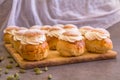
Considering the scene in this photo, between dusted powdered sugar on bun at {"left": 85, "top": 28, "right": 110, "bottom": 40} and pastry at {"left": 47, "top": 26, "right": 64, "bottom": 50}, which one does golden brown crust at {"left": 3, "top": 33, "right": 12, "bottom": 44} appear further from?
dusted powdered sugar on bun at {"left": 85, "top": 28, "right": 110, "bottom": 40}

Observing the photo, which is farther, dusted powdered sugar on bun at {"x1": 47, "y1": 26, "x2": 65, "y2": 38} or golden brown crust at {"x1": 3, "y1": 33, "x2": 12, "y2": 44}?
golden brown crust at {"x1": 3, "y1": 33, "x2": 12, "y2": 44}

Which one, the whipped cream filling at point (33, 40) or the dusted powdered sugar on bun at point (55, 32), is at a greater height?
the dusted powdered sugar on bun at point (55, 32)

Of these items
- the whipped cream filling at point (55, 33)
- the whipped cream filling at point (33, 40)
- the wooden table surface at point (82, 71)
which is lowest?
the wooden table surface at point (82, 71)

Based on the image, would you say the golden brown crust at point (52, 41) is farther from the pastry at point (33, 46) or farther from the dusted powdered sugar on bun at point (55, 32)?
the pastry at point (33, 46)

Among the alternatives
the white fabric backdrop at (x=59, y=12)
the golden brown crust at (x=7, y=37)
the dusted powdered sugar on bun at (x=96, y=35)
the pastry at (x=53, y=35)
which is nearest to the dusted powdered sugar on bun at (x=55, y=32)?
the pastry at (x=53, y=35)

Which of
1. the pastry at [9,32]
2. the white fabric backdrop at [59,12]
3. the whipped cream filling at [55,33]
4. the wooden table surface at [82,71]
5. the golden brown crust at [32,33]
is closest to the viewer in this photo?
the wooden table surface at [82,71]

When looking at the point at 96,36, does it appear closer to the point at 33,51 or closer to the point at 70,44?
the point at 70,44

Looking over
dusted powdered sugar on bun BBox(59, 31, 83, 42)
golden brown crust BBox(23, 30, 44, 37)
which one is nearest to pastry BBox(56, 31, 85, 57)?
dusted powdered sugar on bun BBox(59, 31, 83, 42)
